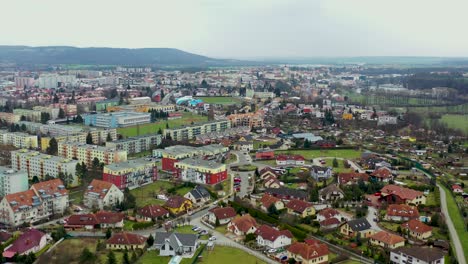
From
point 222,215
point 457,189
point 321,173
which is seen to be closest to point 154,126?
point 321,173

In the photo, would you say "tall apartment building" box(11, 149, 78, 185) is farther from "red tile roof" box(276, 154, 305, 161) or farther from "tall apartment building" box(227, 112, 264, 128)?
"tall apartment building" box(227, 112, 264, 128)

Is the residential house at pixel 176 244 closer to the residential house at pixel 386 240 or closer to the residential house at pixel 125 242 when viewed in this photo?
the residential house at pixel 125 242

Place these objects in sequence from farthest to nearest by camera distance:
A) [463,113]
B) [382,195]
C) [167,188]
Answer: [463,113], [167,188], [382,195]

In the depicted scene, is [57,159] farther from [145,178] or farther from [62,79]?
[62,79]

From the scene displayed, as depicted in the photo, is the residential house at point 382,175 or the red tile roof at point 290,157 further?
the red tile roof at point 290,157

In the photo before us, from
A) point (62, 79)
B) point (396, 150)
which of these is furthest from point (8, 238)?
point (62, 79)

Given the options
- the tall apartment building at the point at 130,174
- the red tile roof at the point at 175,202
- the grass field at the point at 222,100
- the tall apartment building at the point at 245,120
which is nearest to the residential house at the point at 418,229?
the red tile roof at the point at 175,202
